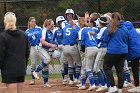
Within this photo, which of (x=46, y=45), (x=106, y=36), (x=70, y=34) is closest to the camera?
(x=106, y=36)

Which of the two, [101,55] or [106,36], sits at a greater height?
[106,36]

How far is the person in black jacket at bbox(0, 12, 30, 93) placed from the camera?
24.9 ft

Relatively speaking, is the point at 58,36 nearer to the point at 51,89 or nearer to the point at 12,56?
the point at 51,89

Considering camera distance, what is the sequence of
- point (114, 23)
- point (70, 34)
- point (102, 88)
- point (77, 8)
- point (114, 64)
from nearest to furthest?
point (114, 23), point (114, 64), point (102, 88), point (70, 34), point (77, 8)

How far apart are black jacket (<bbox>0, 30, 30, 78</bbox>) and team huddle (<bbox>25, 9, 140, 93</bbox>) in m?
2.61

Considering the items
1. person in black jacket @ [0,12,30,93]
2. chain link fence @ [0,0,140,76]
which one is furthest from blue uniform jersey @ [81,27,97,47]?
chain link fence @ [0,0,140,76]

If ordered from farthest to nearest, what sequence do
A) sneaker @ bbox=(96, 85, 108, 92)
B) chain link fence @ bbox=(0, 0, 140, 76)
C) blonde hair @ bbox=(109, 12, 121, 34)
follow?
1. chain link fence @ bbox=(0, 0, 140, 76)
2. sneaker @ bbox=(96, 85, 108, 92)
3. blonde hair @ bbox=(109, 12, 121, 34)

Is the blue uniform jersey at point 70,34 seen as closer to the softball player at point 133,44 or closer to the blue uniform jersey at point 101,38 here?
the blue uniform jersey at point 101,38

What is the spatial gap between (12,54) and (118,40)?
295 centimetres

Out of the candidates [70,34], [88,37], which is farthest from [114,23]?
[70,34]

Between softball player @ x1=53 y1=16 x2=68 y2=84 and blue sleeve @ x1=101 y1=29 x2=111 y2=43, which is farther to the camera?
softball player @ x1=53 y1=16 x2=68 y2=84

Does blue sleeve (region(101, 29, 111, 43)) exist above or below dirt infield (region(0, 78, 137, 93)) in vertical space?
above

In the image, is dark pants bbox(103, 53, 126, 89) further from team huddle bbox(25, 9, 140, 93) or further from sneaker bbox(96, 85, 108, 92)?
sneaker bbox(96, 85, 108, 92)

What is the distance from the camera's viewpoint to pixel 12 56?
25.1ft
